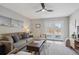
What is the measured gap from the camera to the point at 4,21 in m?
2.52

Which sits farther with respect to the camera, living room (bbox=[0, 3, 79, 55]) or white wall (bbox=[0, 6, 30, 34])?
white wall (bbox=[0, 6, 30, 34])

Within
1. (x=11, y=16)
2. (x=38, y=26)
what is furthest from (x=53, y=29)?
(x=11, y=16)

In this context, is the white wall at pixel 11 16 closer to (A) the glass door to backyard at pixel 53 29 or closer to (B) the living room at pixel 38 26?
(B) the living room at pixel 38 26

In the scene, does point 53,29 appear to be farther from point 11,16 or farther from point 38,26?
point 11,16

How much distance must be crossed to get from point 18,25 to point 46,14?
0.91m

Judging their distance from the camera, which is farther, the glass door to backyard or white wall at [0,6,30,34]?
white wall at [0,6,30,34]

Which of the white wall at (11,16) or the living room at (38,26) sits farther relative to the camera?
the white wall at (11,16)

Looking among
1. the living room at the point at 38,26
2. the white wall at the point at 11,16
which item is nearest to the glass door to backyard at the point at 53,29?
the living room at the point at 38,26

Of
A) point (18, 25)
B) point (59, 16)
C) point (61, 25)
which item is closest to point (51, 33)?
point (61, 25)

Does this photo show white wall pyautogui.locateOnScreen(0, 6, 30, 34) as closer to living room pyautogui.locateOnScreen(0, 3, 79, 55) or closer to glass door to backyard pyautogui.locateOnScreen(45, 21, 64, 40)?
living room pyautogui.locateOnScreen(0, 3, 79, 55)

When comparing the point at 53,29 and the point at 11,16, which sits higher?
the point at 11,16

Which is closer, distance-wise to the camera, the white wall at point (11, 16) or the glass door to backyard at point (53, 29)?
the glass door to backyard at point (53, 29)

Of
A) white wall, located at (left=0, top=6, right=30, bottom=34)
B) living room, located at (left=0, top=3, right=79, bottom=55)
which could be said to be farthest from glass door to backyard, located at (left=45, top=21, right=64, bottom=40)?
white wall, located at (left=0, top=6, right=30, bottom=34)
